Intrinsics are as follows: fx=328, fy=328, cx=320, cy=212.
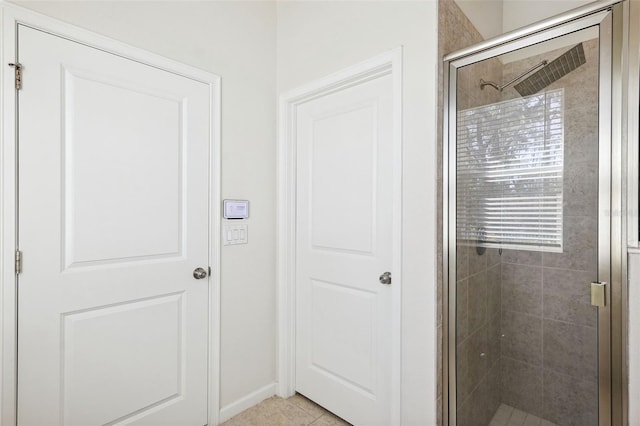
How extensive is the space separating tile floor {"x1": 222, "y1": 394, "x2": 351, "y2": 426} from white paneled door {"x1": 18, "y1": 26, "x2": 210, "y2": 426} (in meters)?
0.27

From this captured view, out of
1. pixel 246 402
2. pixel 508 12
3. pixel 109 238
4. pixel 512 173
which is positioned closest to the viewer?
pixel 512 173

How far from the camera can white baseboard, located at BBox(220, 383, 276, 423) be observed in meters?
1.97

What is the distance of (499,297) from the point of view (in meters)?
1.44

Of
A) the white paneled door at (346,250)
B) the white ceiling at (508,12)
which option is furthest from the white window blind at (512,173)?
the white ceiling at (508,12)

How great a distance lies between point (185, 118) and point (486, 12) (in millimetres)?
1946

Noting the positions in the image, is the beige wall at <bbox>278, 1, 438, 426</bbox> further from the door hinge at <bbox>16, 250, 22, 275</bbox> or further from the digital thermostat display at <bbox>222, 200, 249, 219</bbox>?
the door hinge at <bbox>16, 250, 22, 275</bbox>

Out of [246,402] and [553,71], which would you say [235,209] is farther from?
[553,71]

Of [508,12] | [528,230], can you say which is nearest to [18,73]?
[528,230]

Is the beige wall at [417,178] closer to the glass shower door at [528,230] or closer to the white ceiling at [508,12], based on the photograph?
the glass shower door at [528,230]

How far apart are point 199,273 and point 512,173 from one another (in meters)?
1.63

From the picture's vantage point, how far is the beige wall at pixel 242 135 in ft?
5.83

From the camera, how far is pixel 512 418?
1.40 m

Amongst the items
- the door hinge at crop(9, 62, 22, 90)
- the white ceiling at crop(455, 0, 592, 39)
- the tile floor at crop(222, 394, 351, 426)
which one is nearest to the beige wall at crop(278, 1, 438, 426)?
the white ceiling at crop(455, 0, 592, 39)

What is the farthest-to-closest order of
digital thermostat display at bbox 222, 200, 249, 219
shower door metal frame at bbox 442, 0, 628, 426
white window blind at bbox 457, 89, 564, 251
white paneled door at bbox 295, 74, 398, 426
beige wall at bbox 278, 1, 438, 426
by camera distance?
digital thermostat display at bbox 222, 200, 249, 219 < white paneled door at bbox 295, 74, 398, 426 < beige wall at bbox 278, 1, 438, 426 < white window blind at bbox 457, 89, 564, 251 < shower door metal frame at bbox 442, 0, 628, 426
